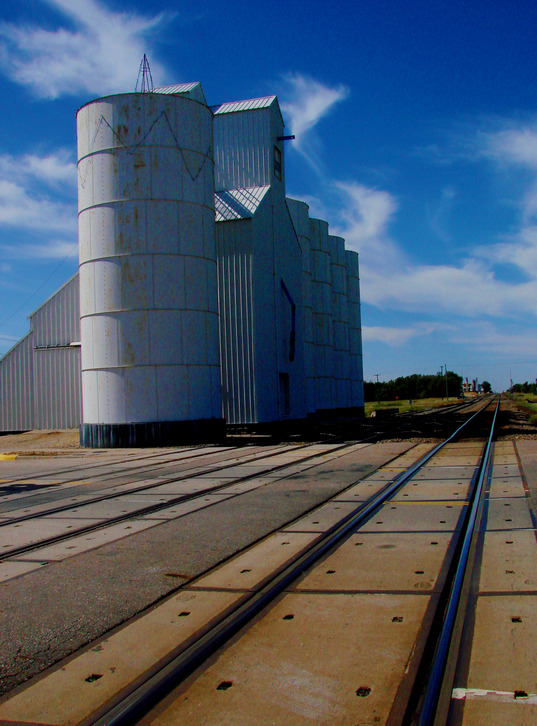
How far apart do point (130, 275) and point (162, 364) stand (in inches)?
138

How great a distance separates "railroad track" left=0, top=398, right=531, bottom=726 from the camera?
3.31m

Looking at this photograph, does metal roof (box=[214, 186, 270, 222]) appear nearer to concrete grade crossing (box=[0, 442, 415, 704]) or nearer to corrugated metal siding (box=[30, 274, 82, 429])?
corrugated metal siding (box=[30, 274, 82, 429])

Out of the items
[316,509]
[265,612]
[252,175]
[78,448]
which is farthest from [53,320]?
[265,612]

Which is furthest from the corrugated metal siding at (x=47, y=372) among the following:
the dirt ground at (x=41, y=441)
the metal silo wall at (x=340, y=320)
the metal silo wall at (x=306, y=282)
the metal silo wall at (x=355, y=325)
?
the metal silo wall at (x=355, y=325)

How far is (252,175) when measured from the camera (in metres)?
32.6

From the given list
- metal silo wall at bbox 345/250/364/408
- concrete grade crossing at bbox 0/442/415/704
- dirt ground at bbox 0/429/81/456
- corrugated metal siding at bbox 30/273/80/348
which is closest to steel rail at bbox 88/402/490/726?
concrete grade crossing at bbox 0/442/415/704

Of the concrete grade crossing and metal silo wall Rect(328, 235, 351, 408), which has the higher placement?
metal silo wall Rect(328, 235, 351, 408)

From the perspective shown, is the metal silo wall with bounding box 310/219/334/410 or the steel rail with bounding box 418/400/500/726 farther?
the metal silo wall with bounding box 310/219/334/410

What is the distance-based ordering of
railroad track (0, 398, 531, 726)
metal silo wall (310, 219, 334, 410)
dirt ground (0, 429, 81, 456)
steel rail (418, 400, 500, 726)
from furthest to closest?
metal silo wall (310, 219, 334, 410), dirt ground (0, 429, 81, 456), railroad track (0, 398, 531, 726), steel rail (418, 400, 500, 726)

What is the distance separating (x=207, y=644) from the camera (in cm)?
404

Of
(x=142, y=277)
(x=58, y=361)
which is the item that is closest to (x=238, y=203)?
(x=142, y=277)

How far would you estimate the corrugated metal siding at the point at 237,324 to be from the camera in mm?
28797

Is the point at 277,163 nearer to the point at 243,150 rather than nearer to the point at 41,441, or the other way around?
the point at 243,150

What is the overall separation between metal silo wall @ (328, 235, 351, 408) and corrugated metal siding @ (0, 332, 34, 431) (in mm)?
28909
